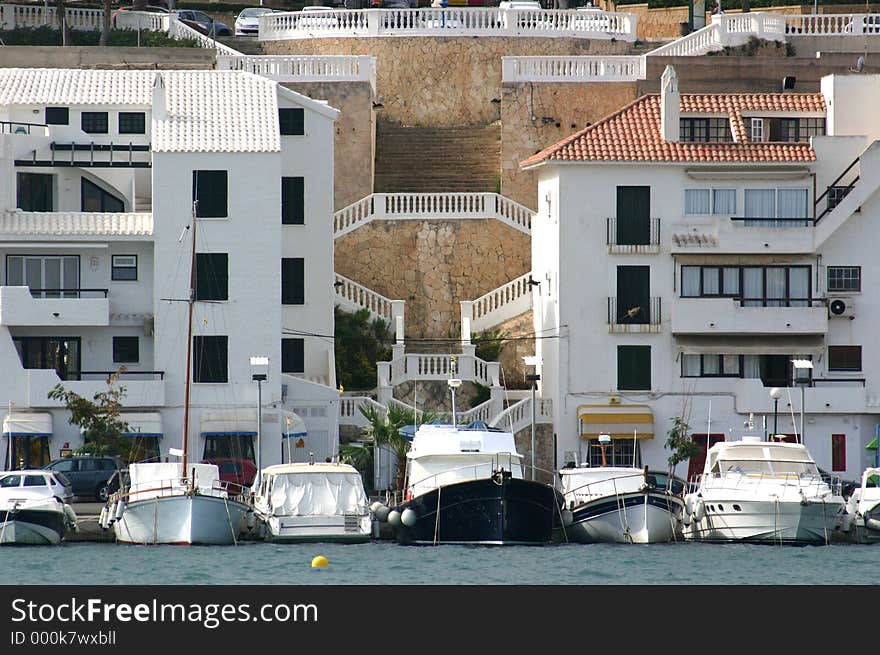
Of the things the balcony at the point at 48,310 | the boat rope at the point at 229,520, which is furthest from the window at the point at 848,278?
the boat rope at the point at 229,520

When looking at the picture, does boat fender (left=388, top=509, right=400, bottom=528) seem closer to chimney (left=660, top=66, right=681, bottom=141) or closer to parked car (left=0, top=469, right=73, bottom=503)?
parked car (left=0, top=469, right=73, bottom=503)

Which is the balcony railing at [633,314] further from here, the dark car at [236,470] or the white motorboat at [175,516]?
the white motorboat at [175,516]

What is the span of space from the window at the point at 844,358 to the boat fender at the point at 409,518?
59.7 ft

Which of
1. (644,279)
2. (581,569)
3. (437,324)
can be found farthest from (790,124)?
(581,569)

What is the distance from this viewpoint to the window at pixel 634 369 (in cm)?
8000

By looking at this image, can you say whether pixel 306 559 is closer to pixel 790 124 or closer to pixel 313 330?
pixel 313 330

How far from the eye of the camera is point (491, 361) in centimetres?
8300

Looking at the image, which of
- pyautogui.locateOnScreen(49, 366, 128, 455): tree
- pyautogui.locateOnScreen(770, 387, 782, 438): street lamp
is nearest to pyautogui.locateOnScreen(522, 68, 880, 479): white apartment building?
pyautogui.locateOnScreen(770, 387, 782, 438): street lamp

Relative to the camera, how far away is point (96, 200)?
81000 millimetres

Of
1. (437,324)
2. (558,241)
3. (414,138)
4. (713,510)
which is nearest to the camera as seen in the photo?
(713,510)

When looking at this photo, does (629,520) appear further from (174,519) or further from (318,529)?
(174,519)

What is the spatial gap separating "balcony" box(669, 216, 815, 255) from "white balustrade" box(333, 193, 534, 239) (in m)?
7.16

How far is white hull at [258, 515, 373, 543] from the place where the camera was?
67000 millimetres

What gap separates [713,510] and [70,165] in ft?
75.6
